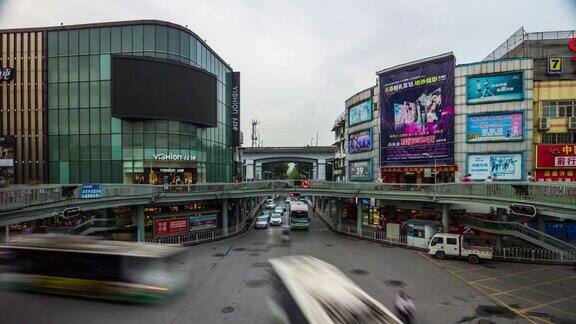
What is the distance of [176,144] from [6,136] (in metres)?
18.3

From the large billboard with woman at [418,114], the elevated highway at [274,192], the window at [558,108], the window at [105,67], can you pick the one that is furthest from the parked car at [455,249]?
the window at [105,67]

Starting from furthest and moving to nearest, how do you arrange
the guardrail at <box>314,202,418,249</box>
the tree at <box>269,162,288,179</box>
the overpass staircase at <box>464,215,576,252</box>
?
the tree at <box>269,162,288,179</box>, the guardrail at <box>314,202,418,249</box>, the overpass staircase at <box>464,215,576,252</box>

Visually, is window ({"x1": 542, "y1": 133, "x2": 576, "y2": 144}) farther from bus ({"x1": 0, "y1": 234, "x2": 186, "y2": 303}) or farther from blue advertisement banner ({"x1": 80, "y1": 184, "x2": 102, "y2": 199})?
blue advertisement banner ({"x1": 80, "y1": 184, "x2": 102, "y2": 199})

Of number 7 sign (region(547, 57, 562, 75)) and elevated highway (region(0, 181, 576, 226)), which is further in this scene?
number 7 sign (region(547, 57, 562, 75))

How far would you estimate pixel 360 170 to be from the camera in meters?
45.4

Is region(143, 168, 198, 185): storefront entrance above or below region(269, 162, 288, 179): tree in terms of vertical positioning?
above

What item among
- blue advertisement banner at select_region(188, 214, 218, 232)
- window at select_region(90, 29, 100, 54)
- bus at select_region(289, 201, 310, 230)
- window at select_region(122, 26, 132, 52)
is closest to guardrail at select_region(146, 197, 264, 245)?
blue advertisement banner at select_region(188, 214, 218, 232)

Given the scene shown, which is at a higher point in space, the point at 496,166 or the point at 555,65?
the point at 555,65

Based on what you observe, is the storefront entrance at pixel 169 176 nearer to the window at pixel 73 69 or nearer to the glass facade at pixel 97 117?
the glass facade at pixel 97 117

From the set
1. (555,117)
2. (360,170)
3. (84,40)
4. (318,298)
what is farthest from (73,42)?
(555,117)

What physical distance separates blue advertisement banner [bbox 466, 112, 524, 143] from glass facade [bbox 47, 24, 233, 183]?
31.8 m

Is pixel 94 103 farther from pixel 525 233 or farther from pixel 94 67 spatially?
pixel 525 233

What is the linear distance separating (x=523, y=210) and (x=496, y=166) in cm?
1265

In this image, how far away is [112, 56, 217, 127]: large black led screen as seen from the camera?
1309 inches
